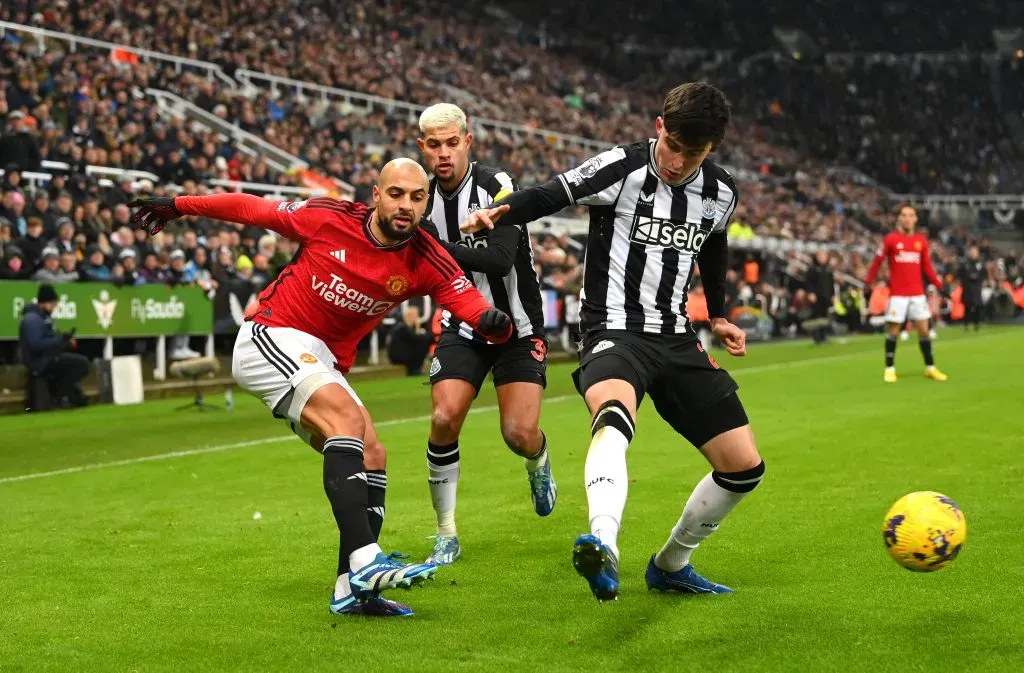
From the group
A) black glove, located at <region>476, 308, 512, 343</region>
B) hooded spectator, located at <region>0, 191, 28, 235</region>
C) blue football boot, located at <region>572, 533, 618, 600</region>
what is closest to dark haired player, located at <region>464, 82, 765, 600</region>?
black glove, located at <region>476, 308, 512, 343</region>

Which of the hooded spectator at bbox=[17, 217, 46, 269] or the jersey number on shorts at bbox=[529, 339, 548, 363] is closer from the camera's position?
the jersey number on shorts at bbox=[529, 339, 548, 363]

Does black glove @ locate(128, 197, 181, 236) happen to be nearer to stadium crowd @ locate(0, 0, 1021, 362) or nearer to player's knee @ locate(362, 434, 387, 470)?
player's knee @ locate(362, 434, 387, 470)

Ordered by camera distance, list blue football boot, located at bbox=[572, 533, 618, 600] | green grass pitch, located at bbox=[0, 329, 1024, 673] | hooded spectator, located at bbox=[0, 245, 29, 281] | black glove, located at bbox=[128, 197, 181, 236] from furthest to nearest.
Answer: hooded spectator, located at bbox=[0, 245, 29, 281] < black glove, located at bbox=[128, 197, 181, 236] < green grass pitch, located at bbox=[0, 329, 1024, 673] < blue football boot, located at bbox=[572, 533, 618, 600]

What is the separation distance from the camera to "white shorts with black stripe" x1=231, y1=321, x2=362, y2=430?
5.80m

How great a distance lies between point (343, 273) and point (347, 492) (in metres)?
1.06

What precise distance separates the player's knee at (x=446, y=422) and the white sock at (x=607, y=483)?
1.80m

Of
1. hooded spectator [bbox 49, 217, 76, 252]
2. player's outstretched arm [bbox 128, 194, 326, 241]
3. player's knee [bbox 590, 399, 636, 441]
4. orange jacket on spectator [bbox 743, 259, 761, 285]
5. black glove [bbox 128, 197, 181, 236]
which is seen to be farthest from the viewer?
orange jacket on spectator [bbox 743, 259, 761, 285]

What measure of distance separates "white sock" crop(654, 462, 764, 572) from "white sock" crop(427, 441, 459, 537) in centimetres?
155

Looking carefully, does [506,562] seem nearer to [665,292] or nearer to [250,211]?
[665,292]

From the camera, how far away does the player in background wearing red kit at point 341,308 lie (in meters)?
5.57

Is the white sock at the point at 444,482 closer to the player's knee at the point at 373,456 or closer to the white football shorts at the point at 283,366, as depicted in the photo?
the player's knee at the point at 373,456

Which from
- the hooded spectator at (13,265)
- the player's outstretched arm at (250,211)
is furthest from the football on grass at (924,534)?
the hooded spectator at (13,265)

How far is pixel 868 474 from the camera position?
31.0ft

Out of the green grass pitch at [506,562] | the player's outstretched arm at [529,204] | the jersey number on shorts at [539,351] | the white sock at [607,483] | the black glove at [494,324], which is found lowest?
the green grass pitch at [506,562]
